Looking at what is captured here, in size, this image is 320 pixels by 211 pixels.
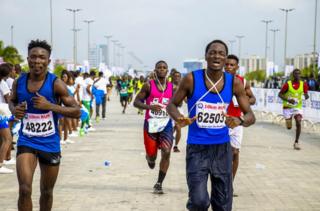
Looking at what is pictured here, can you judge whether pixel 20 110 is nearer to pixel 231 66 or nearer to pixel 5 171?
pixel 231 66

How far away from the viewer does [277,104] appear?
27.5 metres

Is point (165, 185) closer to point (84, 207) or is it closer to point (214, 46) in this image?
point (84, 207)

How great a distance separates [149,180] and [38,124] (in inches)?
186

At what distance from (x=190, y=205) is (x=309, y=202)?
331 cm

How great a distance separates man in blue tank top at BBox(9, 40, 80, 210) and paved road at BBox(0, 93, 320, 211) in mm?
2007

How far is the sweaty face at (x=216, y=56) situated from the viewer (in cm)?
630

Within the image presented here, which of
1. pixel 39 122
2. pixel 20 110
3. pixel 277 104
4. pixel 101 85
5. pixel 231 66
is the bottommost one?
pixel 277 104

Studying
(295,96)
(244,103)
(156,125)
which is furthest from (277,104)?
(244,103)

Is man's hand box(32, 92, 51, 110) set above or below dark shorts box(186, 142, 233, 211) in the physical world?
above

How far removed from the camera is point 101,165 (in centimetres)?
1295

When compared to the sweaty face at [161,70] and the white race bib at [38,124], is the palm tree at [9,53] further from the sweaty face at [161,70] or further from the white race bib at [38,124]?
the white race bib at [38,124]

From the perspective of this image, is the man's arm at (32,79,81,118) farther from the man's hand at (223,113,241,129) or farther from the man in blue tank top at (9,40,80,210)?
the man's hand at (223,113,241,129)

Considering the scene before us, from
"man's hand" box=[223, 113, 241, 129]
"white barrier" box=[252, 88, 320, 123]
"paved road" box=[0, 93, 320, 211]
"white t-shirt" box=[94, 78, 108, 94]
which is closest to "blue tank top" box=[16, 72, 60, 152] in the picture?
"man's hand" box=[223, 113, 241, 129]

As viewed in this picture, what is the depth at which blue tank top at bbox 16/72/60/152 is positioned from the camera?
21.2ft
